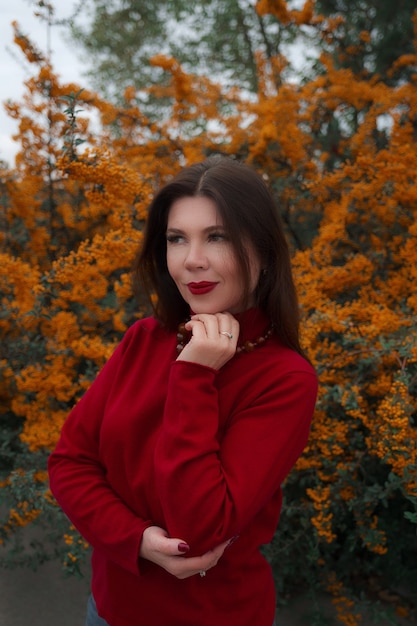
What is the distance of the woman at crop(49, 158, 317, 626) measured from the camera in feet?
3.19

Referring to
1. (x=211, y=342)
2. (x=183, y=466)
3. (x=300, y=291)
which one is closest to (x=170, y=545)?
(x=183, y=466)

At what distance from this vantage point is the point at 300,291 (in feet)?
7.90

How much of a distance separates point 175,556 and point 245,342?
1.42 ft

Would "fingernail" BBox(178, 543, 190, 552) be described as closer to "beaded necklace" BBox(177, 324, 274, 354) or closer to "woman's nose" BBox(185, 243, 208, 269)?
"beaded necklace" BBox(177, 324, 274, 354)

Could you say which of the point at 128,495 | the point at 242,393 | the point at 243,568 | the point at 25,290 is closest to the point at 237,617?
the point at 243,568

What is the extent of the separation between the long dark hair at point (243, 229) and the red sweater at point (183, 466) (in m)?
0.06

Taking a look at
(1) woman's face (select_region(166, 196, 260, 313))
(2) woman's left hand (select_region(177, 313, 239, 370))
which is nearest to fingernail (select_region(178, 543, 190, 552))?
(2) woman's left hand (select_region(177, 313, 239, 370))

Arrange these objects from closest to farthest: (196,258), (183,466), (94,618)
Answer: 1. (183,466)
2. (196,258)
3. (94,618)

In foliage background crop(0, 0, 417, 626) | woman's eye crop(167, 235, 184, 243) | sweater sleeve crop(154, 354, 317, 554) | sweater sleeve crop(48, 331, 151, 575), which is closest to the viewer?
sweater sleeve crop(154, 354, 317, 554)

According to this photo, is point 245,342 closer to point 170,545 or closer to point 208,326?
point 208,326

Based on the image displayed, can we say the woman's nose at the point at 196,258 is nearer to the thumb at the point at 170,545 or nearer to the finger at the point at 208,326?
the finger at the point at 208,326

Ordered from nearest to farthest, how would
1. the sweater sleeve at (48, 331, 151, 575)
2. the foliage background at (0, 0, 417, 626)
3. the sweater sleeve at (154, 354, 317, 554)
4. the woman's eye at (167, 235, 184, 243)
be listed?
the sweater sleeve at (154, 354, 317, 554)
the sweater sleeve at (48, 331, 151, 575)
the woman's eye at (167, 235, 184, 243)
the foliage background at (0, 0, 417, 626)

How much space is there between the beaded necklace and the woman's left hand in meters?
0.06

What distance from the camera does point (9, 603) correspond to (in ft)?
7.49
